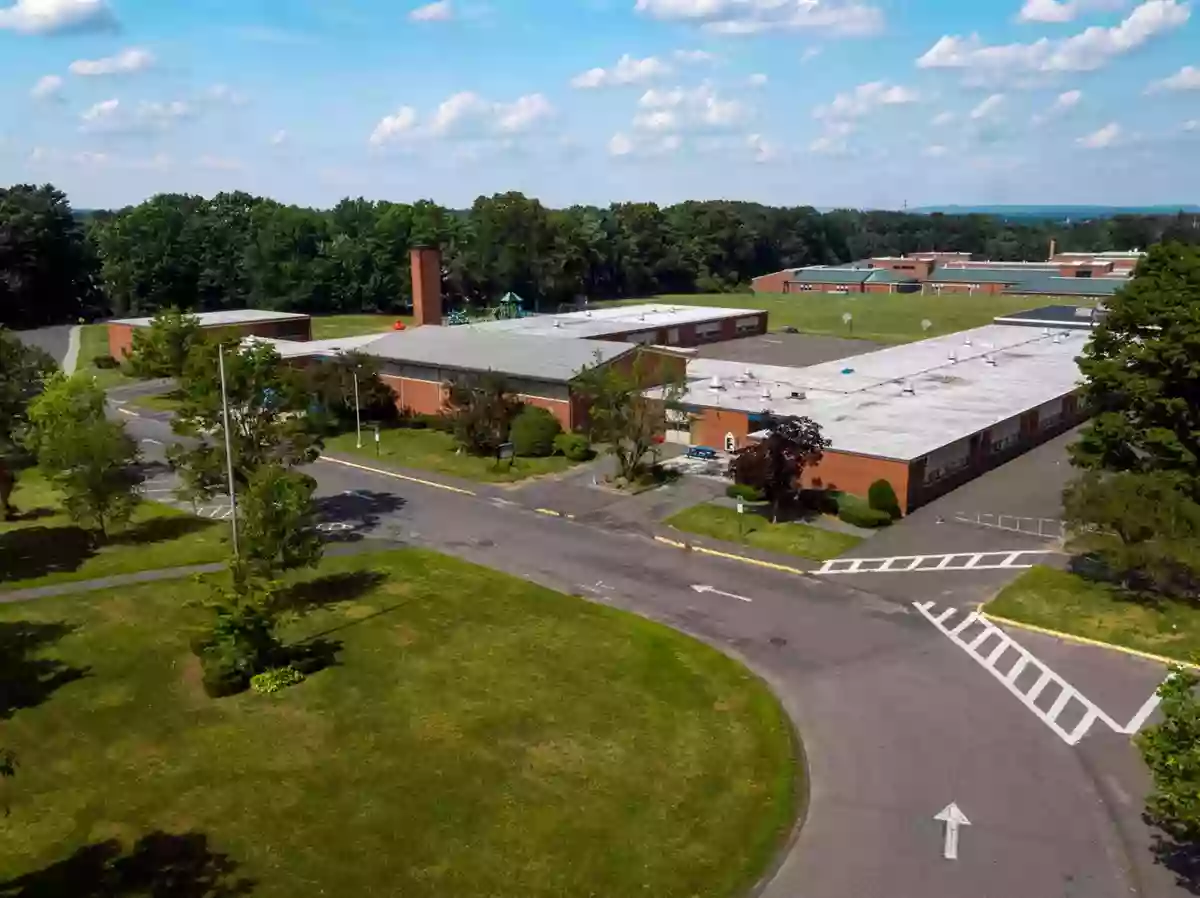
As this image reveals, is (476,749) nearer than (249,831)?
No

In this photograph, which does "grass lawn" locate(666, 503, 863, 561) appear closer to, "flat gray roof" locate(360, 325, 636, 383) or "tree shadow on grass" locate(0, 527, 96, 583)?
"flat gray roof" locate(360, 325, 636, 383)

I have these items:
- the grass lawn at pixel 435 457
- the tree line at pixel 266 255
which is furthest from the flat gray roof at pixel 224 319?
the grass lawn at pixel 435 457

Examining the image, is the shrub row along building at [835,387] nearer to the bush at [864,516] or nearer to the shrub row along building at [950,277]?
the bush at [864,516]

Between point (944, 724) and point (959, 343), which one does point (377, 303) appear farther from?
point (944, 724)

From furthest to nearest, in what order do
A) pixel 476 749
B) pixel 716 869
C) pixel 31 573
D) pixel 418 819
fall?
pixel 31 573 → pixel 476 749 → pixel 418 819 → pixel 716 869

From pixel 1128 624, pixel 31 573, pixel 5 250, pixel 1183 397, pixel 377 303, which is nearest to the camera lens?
pixel 1128 624

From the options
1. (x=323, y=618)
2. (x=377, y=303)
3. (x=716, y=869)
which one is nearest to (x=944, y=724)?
(x=716, y=869)

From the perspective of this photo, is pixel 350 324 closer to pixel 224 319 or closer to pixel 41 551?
pixel 224 319
